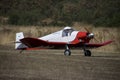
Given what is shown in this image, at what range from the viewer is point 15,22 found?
63281mm

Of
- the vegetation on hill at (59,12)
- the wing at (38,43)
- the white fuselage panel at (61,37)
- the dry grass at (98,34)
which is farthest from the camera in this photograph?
the vegetation on hill at (59,12)

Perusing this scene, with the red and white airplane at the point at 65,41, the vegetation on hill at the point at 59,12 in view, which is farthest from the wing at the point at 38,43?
the vegetation on hill at the point at 59,12

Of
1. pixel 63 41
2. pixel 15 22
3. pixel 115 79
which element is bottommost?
pixel 115 79

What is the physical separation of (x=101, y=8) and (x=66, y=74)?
56506 millimetres

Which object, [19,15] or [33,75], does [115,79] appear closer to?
[33,75]

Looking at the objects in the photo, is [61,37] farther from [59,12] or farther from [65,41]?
[59,12]

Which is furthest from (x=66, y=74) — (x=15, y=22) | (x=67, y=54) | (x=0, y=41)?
(x=15, y=22)

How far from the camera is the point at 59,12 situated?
3056 inches

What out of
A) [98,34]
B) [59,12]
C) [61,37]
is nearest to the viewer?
[61,37]

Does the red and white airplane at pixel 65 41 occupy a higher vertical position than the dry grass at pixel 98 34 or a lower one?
lower

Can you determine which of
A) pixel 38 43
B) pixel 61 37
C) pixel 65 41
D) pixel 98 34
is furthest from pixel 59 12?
pixel 38 43

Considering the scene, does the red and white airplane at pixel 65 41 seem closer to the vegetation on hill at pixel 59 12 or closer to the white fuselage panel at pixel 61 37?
the white fuselage panel at pixel 61 37

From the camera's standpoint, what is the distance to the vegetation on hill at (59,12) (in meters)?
62.9

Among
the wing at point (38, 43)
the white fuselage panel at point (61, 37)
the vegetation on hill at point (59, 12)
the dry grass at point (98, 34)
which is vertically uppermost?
the vegetation on hill at point (59, 12)
